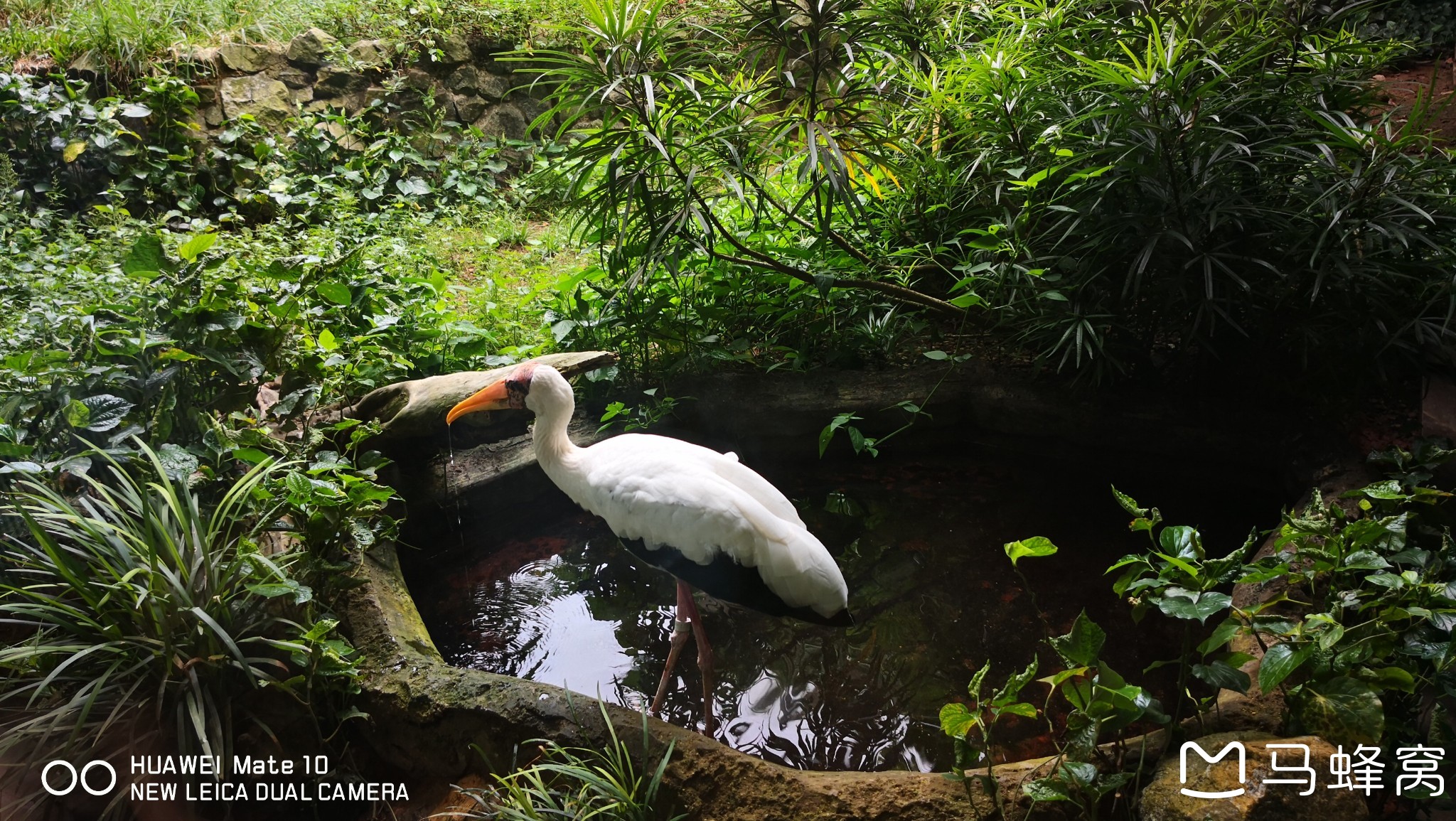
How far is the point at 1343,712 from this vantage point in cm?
159

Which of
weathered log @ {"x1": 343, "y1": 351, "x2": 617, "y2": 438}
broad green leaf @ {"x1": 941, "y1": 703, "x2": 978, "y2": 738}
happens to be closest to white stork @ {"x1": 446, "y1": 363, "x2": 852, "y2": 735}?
weathered log @ {"x1": 343, "y1": 351, "x2": 617, "y2": 438}

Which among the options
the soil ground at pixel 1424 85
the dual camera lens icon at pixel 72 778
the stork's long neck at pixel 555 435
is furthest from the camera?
the soil ground at pixel 1424 85

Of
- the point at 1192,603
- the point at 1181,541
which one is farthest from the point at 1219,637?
the point at 1181,541

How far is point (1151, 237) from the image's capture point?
2770 millimetres

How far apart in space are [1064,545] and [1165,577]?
1.23 meters

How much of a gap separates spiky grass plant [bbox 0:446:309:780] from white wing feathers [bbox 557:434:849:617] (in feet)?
3.06

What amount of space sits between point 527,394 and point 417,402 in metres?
0.57

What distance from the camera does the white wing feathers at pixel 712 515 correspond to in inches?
91.7

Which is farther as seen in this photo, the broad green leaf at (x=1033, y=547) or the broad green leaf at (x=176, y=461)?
the broad green leaf at (x=176, y=461)

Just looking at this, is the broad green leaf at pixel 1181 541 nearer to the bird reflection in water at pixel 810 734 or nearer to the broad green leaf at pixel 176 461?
the bird reflection in water at pixel 810 734

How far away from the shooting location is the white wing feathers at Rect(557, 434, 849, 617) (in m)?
2.33

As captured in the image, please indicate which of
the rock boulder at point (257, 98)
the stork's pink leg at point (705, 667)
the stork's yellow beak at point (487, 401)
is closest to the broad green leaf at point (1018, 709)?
the stork's pink leg at point (705, 667)

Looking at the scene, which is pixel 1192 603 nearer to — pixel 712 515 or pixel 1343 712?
pixel 1343 712

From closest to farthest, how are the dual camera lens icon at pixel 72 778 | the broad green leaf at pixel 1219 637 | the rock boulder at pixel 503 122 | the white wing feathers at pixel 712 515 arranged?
1. the broad green leaf at pixel 1219 637
2. the dual camera lens icon at pixel 72 778
3. the white wing feathers at pixel 712 515
4. the rock boulder at pixel 503 122
